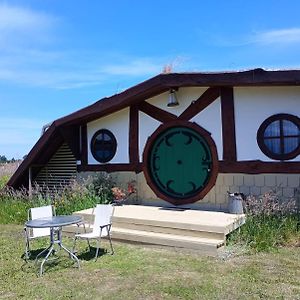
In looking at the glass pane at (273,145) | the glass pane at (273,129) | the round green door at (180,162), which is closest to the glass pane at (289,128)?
the glass pane at (273,129)

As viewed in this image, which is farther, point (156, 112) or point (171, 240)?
point (156, 112)

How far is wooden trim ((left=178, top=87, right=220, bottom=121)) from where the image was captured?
863 centimetres

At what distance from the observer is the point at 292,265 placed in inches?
224

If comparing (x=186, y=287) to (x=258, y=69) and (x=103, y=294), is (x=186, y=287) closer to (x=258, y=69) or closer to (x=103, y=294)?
(x=103, y=294)

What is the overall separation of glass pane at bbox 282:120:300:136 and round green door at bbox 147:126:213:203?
66.0 inches

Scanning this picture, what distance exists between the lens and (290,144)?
787cm

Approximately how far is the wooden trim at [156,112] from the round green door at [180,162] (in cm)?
25

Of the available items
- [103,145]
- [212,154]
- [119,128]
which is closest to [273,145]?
[212,154]

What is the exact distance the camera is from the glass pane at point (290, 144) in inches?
307

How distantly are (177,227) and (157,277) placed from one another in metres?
1.92

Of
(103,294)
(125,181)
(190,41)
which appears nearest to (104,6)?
(190,41)

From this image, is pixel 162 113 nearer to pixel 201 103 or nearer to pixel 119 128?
pixel 201 103

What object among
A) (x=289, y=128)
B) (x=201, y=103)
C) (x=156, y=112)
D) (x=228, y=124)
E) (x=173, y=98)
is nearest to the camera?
(x=289, y=128)

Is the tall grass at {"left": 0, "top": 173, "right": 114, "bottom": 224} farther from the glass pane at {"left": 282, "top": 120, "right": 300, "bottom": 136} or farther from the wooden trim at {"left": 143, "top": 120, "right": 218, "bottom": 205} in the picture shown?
the glass pane at {"left": 282, "top": 120, "right": 300, "bottom": 136}
